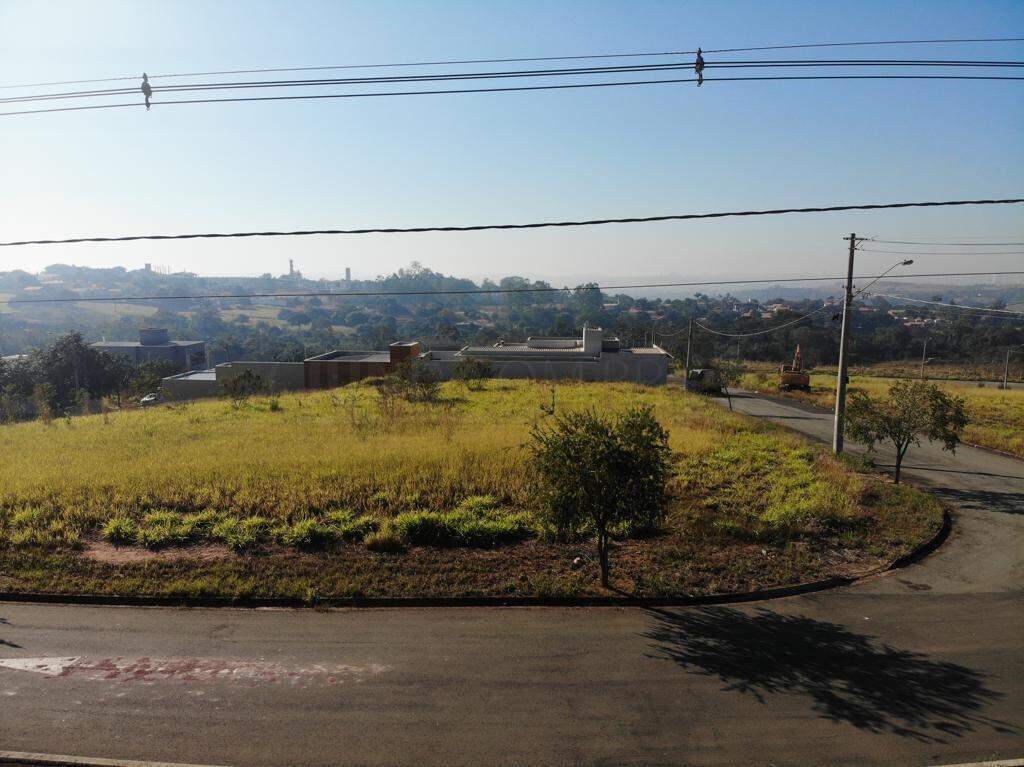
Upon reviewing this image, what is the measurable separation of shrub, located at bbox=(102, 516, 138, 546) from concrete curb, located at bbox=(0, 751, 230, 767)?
5964mm

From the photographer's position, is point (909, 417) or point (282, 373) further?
point (282, 373)

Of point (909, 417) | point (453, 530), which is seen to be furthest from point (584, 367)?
point (453, 530)

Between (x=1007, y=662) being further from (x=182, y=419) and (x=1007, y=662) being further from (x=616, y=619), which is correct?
(x=182, y=419)

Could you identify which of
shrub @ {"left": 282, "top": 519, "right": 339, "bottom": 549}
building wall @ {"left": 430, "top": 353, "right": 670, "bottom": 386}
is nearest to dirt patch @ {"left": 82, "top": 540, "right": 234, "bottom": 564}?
shrub @ {"left": 282, "top": 519, "right": 339, "bottom": 549}

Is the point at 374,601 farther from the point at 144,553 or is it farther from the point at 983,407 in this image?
the point at 983,407

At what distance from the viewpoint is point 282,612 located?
964 cm

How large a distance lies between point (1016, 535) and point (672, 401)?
1783cm

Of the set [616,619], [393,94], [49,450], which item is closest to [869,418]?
[616,619]

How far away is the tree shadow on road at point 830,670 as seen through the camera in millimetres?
7117

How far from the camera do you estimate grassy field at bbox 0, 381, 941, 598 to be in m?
10.6

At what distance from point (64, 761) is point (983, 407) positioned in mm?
38652

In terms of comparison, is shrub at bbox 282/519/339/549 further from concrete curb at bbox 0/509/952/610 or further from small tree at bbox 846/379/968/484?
small tree at bbox 846/379/968/484

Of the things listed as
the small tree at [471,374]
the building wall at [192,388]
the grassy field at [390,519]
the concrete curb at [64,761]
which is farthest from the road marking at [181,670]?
the building wall at [192,388]

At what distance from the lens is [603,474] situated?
9.62m
